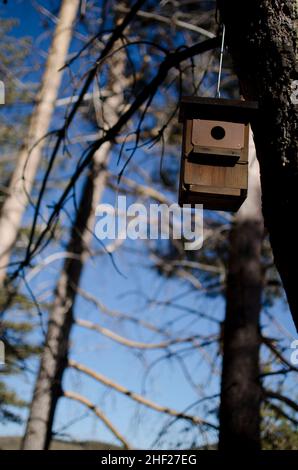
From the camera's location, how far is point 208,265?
8.05m

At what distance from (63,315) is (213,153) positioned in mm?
→ 5560

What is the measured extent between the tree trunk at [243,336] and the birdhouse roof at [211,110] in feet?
7.97

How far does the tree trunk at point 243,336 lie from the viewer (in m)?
4.02

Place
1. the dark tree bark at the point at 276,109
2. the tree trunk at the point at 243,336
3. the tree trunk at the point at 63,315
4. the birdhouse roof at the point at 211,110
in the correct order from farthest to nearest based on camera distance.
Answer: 1. the tree trunk at the point at 63,315
2. the tree trunk at the point at 243,336
3. the birdhouse roof at the point at 211,110
4. the dark tree bark at the point at 276,109

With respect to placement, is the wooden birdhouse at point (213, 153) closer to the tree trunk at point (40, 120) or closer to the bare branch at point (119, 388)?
the bare branch at point (119, 388)

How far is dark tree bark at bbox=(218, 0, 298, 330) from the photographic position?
4.79ft

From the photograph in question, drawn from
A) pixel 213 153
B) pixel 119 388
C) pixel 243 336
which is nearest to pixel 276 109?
pixel 213 153

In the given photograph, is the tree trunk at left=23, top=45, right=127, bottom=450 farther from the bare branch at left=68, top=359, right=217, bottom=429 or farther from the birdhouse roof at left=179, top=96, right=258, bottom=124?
the birdhouse roof at left=179, top=96, right=258, bottom=124

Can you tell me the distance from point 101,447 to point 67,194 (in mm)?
4430

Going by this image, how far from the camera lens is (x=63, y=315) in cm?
730

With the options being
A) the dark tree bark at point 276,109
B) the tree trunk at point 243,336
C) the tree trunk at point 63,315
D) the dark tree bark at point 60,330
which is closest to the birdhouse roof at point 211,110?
the dark tree bark at point 276,109

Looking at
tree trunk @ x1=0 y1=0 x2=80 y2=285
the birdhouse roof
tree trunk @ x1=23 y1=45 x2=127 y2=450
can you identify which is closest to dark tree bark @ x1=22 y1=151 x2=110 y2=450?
tree trunk @ x1=23 y1=45 x2=127 y2=450

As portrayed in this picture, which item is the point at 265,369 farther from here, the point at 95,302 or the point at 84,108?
the point at 84,108

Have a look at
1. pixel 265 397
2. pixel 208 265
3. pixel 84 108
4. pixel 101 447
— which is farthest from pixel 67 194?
pixel 84 108
